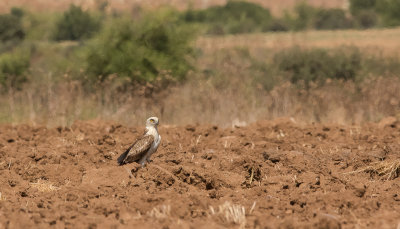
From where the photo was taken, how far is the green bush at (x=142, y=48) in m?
18.6

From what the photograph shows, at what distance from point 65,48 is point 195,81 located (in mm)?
17865

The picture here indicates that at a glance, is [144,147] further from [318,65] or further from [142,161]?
[318,65]

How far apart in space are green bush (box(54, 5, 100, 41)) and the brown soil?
1027 inches

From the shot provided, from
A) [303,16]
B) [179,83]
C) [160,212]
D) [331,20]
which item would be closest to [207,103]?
[179,83]

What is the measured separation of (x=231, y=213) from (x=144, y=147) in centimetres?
266

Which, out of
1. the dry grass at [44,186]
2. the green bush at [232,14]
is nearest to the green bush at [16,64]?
the dry grass at [44,186]

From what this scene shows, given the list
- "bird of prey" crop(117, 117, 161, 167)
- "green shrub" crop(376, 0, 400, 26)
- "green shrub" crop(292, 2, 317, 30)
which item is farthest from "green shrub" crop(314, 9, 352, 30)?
"bird of prey" crop(117, 117, 161, 167)

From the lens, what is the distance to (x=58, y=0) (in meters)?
103

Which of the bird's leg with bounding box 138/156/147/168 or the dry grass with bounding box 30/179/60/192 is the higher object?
the bird's leg with bounding box 138/156/147/168

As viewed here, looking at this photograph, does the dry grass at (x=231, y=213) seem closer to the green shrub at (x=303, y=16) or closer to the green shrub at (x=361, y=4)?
the green shrub at (x=303, y=16)

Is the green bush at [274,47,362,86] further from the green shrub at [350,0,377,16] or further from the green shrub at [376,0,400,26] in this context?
the green shrub at [350,0,377,16]

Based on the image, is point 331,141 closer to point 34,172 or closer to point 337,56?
point 34,172

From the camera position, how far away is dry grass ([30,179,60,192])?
7871 mm

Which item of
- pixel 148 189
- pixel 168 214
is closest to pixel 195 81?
pixel 148 189
